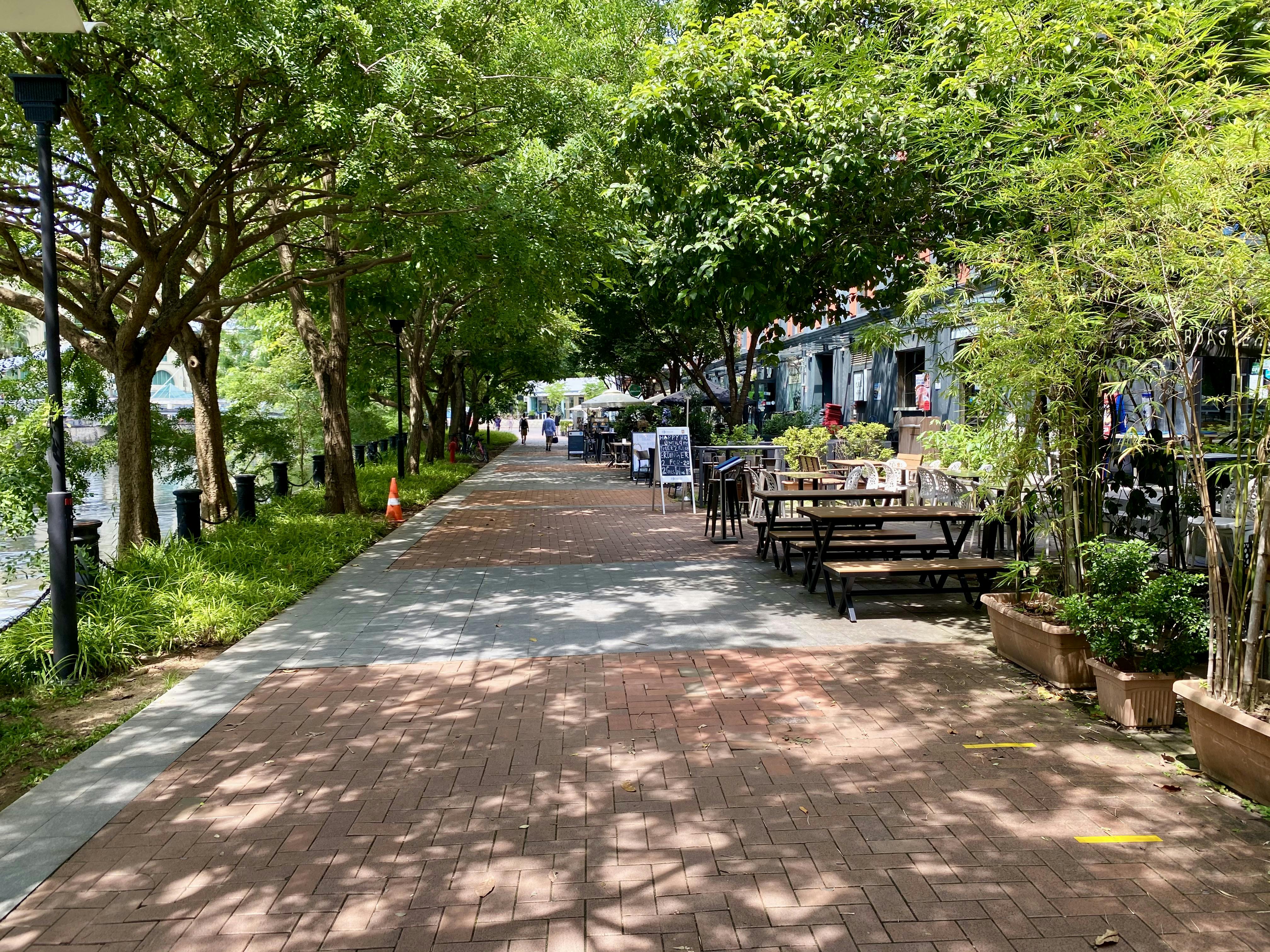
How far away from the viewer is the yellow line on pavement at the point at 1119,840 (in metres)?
3.80

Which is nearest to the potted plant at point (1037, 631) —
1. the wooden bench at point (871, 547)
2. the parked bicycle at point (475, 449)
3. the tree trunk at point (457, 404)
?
the wooden bench at point (871, 547)

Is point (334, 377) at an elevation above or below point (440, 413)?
below

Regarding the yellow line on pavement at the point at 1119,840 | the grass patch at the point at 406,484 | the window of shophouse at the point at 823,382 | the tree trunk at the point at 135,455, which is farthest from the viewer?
the window of shophouse at the point at 823,382

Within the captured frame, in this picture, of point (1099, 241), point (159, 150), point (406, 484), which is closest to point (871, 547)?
point (1099, 241)

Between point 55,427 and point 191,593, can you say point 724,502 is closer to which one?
point 191,593

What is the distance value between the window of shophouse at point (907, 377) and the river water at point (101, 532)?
1659 centimetres

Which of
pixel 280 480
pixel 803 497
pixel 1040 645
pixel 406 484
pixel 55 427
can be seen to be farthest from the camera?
pixel 406 484

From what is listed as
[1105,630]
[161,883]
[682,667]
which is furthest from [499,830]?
[1105,630]

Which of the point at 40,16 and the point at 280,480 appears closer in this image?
the point at 40,16

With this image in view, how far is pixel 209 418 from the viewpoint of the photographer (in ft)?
43.4

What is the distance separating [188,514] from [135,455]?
819 mm

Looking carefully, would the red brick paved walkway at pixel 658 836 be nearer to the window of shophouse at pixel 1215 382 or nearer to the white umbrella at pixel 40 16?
the white umbrella at pixel 40 16

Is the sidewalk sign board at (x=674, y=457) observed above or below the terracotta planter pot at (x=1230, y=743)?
above

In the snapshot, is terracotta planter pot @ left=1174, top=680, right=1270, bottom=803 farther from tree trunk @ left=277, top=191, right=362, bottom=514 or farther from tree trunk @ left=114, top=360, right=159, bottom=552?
tree trunk @ left=277, top=191, right=362, bottom=514
